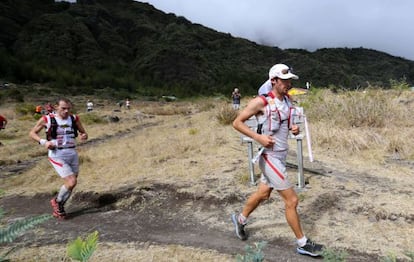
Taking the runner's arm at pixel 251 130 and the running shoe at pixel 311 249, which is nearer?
the runner's arm at pixel 251 130

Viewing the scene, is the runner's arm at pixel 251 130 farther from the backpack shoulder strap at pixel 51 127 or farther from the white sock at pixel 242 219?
the backpack shoulder strap at pixel 51 127

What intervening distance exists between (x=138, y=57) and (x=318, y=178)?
325ft

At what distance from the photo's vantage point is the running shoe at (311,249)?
3880 millimetres

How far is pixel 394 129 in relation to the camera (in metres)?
8.71

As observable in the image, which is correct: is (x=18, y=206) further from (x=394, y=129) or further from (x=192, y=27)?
(x=192, y=27)

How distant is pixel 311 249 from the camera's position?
154 inches

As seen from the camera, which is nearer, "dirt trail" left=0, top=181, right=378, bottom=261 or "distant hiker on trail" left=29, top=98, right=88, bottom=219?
"dirt trail" left=0, top=181, right=378, bottom=261

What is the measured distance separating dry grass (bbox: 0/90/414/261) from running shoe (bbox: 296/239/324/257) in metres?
0.42

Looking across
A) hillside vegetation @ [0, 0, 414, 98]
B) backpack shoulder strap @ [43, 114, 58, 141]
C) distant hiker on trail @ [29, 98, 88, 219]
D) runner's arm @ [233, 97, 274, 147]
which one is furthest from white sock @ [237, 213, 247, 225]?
hillside vegetation @ [0, 0, 414, 98]

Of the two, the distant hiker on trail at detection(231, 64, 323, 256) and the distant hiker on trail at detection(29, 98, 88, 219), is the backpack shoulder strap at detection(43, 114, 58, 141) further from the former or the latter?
the distant hiker on trail at detection(231, 64, 323, 256)

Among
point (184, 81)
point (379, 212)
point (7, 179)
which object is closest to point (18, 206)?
point (7, 179)

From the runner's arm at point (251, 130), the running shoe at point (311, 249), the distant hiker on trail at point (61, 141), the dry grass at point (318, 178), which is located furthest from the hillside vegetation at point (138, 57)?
the running shoe at point (311, 249)

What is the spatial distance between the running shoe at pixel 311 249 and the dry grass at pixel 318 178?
42cm

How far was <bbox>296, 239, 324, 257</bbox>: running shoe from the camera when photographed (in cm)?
388
